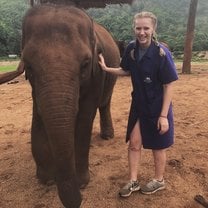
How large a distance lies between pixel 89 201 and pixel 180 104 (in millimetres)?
5104

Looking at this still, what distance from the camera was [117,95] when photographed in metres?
10.5

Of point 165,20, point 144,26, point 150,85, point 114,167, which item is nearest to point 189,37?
point 114,167

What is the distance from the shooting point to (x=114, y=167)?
5.46 meters

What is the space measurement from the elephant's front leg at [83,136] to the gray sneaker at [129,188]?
1.70 ft

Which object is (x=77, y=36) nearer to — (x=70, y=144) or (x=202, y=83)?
(x=70, y=144)

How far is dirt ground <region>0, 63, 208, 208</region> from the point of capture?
4535 mm

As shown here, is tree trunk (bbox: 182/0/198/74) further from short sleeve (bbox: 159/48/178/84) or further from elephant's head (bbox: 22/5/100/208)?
elephant's head (bbox: 22/5/100/208)

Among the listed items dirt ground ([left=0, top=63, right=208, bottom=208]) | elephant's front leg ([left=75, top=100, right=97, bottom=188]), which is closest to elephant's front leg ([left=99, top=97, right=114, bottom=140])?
dirt ground ([left=0, top=63, right=208, bottom=208])

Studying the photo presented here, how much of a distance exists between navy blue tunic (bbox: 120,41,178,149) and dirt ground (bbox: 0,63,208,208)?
0.67m

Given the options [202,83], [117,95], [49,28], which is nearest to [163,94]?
[49,28]

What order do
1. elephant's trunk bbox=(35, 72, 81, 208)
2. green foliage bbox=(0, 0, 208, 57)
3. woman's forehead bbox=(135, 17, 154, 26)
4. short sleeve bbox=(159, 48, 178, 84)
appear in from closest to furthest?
1. elephant's trunk bbox=(35, 72, 81, 208)
2. woman's forehead bbox=(135, 17, 154, 26)
3. short sleeve bbox=(159, 48, 178, 84)
4. green foliage bbox=(0, 0, 208, 57)

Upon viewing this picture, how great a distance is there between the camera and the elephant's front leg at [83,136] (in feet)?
14.8

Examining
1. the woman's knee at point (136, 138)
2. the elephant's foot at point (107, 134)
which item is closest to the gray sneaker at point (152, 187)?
the woman's knee at point (136, 138)

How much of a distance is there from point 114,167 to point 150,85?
5.42ft
